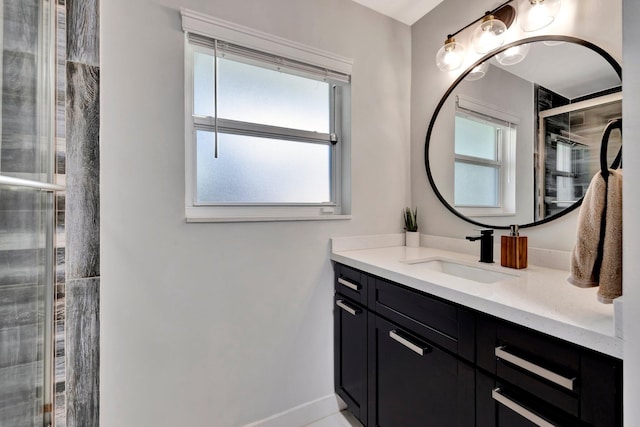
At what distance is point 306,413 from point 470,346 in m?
1.09

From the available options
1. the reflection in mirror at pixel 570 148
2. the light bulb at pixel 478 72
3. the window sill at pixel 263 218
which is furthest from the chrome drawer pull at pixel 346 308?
the light bulb at pixel 478 72

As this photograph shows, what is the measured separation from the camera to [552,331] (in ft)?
2.26

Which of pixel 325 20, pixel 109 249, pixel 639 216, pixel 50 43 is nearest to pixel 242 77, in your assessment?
pixel 325 20

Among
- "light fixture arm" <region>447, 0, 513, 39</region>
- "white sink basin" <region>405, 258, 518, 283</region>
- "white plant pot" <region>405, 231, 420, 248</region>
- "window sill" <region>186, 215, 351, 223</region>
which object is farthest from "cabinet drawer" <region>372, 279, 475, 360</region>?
"light fixture arm" <region>447, 0, 513, 39</region>

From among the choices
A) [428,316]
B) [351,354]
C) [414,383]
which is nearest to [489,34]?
[428,316]

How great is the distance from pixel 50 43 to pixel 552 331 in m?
1.72

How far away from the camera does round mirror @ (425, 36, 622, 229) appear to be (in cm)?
112

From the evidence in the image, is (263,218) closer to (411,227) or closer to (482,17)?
(411,227)

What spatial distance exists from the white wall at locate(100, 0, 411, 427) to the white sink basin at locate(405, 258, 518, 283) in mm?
432

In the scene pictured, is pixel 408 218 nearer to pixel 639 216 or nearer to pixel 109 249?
pixel 639 216

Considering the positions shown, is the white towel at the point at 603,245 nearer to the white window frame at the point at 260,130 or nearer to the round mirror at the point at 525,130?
the round mirror at the point at 525,130

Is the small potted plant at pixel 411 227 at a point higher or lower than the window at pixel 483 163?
lower

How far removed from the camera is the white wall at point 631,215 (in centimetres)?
56

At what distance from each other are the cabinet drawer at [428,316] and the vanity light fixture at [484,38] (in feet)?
4.22
